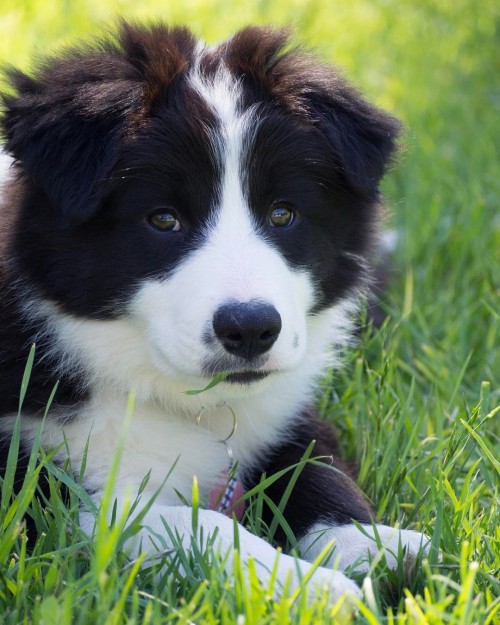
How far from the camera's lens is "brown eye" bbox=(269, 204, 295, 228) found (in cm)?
254

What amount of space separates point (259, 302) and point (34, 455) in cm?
59

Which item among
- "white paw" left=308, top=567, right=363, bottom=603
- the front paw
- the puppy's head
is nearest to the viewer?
"white paw" left=308, top=567, right=363, bottom=603

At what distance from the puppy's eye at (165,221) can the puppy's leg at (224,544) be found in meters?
0.67

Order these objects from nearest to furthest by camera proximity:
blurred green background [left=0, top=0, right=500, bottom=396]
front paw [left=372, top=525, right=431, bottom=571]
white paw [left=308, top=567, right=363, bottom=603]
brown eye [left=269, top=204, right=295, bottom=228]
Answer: white paw [left=308, top=567, right=363, bottom=603], front paw [left=372, top=525, right=431, bottom=571], brown eye [left=269, top=204, right=295, bottom=228], blurred green background [left=0, top=0, right=500, bottom=396]

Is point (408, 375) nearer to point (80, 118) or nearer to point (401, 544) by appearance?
point (401, 544)

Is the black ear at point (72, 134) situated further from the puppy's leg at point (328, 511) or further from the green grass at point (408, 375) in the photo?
the puppy's leg at point (328, 511)

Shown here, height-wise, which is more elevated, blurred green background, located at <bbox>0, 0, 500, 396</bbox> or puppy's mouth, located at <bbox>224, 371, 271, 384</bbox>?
blurred green background, located at <bbox>0, 0, 500, 396</bbox>

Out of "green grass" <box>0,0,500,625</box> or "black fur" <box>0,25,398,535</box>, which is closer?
"green grass" <box>0,0,500,625</box>

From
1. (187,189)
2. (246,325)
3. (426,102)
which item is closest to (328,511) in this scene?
(246,325)

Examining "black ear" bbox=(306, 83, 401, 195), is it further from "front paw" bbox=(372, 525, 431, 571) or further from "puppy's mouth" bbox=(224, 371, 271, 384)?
"front paw" bbox=(372, 525, 431, 571)

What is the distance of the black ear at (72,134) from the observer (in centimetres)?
238

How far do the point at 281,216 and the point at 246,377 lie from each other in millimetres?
429

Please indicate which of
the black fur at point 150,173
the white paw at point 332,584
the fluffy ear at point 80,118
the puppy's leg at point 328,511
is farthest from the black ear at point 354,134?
the white paw at point 332,584

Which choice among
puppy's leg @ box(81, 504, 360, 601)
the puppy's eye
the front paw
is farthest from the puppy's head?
the front paw
